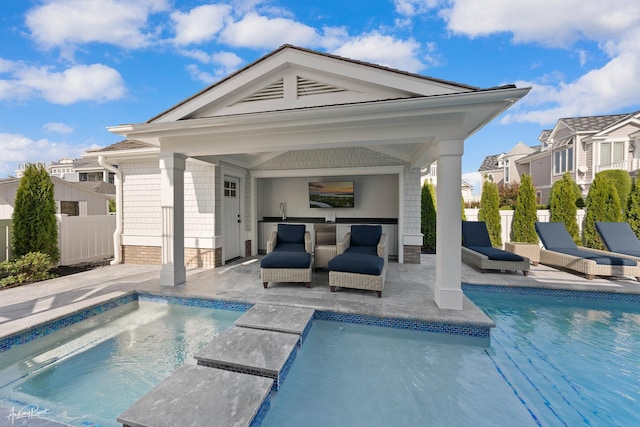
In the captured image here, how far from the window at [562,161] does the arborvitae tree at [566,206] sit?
28.7ft

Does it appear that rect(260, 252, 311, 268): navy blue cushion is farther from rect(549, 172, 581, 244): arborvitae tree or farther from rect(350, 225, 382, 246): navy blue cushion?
rect(549, 172, 581, 244): arborvitae tree

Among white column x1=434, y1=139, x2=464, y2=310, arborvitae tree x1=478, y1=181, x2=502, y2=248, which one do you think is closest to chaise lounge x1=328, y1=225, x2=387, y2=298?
white column x1=434, y1=139, x2=464, y2=310

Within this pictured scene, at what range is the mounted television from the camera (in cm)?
816

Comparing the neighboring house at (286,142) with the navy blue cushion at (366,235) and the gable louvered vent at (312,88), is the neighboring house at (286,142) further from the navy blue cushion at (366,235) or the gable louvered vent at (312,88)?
the navy blue cushion at (366,235)

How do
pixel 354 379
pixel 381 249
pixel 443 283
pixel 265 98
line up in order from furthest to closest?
pixel 381 249
pixel 265 98
pixel 443 283
pixel 354 379

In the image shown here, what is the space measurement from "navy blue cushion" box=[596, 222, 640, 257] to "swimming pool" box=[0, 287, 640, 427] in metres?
2.93

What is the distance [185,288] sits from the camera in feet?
15.7

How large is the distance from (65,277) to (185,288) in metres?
2.92

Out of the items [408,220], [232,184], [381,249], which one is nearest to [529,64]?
[408,220]

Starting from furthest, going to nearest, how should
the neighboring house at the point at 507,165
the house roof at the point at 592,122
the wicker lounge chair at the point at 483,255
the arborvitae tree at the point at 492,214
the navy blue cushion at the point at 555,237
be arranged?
1. the neighboring house at the point at 507,165
2. the house roof at the point at 592,122
3. the arborvitae tree at the point at 492,214
4. the navy blue cushion at the point at 555,237
5. the wicker lounge chair at the point at 483,255

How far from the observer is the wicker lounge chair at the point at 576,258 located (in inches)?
210

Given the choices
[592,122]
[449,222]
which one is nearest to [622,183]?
[592,122]

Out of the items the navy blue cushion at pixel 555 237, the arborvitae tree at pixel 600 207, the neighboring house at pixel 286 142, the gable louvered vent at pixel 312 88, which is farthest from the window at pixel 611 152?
the gable louvered vent at pixel 312 88

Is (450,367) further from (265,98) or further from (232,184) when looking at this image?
(232,184)
